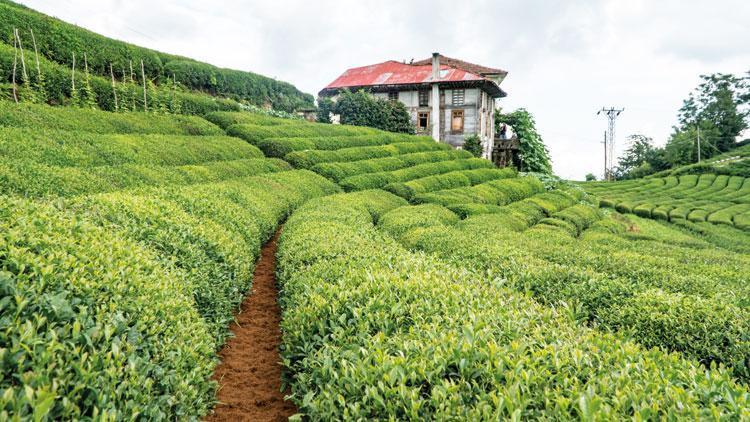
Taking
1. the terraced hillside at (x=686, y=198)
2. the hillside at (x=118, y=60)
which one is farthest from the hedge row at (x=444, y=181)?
the hillside at (x=118, y=60)

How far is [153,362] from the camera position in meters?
4.21

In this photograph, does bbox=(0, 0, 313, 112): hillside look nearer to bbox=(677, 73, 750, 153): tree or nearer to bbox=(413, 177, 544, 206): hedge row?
bbox=(413, 177, 544, 206): hedge row

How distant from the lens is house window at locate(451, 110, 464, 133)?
44531mm

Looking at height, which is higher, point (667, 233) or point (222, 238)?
point (222, 238)

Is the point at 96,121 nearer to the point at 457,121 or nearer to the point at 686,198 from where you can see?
the point at 457,121

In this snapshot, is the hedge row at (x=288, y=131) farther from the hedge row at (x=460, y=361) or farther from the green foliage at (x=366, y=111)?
the hedge row at (x=460, y=361)

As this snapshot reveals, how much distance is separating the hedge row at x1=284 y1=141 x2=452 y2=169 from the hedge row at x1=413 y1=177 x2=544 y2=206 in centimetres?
667

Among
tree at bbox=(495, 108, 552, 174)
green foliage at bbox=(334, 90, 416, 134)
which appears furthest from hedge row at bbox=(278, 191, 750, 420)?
tree at bbox=(495, 108, 552, 174)

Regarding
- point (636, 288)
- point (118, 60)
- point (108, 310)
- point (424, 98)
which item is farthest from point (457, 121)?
point (108, 310)

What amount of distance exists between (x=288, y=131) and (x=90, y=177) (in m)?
19.3

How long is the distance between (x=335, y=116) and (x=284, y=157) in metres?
21.2

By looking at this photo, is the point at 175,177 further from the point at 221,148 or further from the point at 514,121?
the point at 514,121

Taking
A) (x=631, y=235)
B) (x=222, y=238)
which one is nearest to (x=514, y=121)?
(x=631, y=235)

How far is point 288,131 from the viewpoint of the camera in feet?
Answer: 99.4
